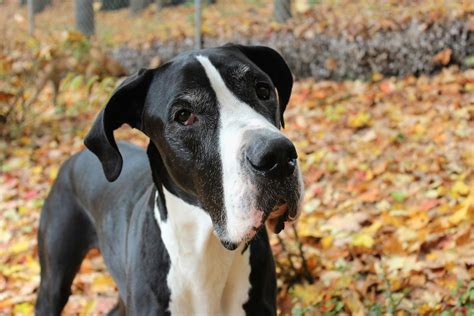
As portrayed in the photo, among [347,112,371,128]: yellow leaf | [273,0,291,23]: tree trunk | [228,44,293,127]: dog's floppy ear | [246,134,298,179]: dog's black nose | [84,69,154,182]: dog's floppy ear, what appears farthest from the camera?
[273,0,291,23]: tree trunk

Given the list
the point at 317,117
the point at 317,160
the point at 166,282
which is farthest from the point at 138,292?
the point at 317,117

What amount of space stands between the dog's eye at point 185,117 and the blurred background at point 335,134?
1641 millimetres

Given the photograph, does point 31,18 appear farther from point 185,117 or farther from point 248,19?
point 185,117

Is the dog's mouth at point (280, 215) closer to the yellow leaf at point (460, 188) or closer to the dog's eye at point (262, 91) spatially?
the dog's eye at point (262, 91)

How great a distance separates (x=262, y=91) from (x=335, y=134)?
4.27 meters

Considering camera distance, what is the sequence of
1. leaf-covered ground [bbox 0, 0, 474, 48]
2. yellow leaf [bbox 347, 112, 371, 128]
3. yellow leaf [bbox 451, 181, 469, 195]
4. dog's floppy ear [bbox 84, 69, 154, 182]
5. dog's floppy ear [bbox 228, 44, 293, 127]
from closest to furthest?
dog's floppy ear [bbox 84, 69, 154, 182] < dog's floppy ear [bbox 228, 44, 293, 127] < yellow leaf [bbox 451, 181, 469, 195] < yellow leaf [bbox 347, 112, 371, 128] < leaf-covered ground [bbox 0, 0, 474, 48]

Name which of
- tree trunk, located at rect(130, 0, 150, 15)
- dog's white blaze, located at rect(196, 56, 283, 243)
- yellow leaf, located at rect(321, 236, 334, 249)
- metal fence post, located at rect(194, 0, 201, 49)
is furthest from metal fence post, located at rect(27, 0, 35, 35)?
dog's white blaze, located at rect(196, 56, 283, 243)

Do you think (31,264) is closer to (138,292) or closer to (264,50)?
(138,292)

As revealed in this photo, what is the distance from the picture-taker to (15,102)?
7.60 metres

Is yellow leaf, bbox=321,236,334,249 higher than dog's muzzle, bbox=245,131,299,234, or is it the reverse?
dog's muzzle, bbox=245,131,299,234

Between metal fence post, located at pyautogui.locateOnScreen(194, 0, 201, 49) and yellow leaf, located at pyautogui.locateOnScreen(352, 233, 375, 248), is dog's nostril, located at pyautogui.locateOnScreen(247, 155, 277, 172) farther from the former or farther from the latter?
metal fence post, located at pyautogui.locateOnScreen(194, 0, 201, 49)

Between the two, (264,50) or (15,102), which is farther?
(15,102)

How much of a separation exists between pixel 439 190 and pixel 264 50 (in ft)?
8.30

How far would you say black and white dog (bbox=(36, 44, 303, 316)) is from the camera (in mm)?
2102
